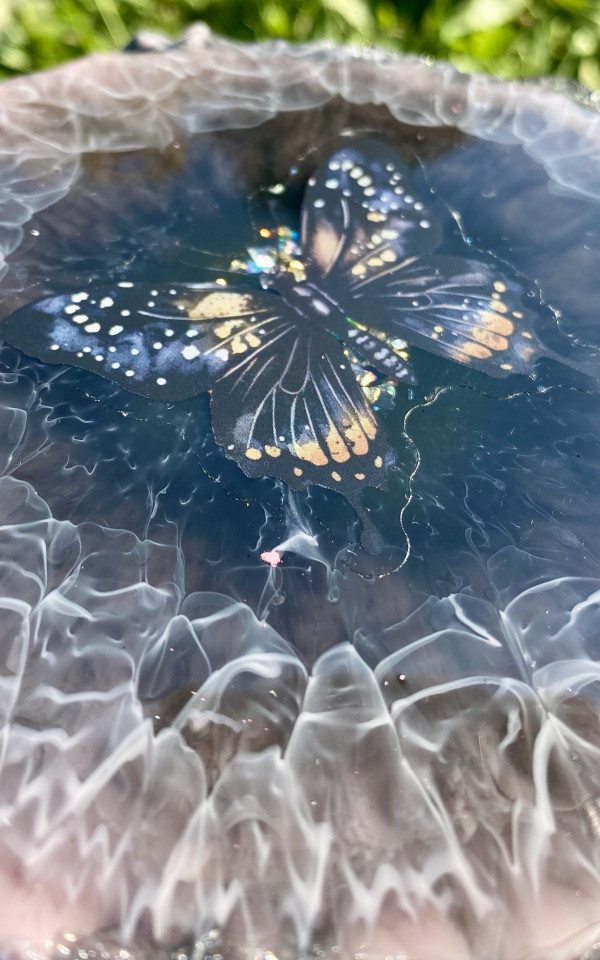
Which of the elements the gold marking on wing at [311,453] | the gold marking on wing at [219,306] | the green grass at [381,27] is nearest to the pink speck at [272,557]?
the gold marking on wing at [311,453]

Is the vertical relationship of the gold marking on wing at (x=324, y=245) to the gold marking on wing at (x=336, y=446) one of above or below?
above

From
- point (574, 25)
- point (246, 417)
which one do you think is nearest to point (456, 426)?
point (246, 417)

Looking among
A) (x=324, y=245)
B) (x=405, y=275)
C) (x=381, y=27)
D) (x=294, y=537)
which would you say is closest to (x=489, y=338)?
(x=405, y=275)

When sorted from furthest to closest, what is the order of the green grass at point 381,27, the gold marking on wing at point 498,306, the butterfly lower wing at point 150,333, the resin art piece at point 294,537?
the green grass at point 381,27, the gold marking on wing at point 498,306, the butterfly lower wing at point 150,333, the resin art piece at point 294,537

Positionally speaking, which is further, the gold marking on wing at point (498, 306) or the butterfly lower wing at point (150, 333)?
the gold marking on wing at point (498, 306)

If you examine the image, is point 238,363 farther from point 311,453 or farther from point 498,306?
point 498,306

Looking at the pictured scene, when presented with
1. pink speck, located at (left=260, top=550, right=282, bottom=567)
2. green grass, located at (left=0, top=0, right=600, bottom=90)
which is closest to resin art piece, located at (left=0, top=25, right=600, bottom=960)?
pink speck, located at (left=260, top=550, right=282, bottom=567)

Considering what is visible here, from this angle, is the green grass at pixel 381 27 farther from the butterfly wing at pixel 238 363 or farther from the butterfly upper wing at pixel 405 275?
the butterfly wing at pixel 238 363

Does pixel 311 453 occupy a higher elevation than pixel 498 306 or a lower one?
lower
